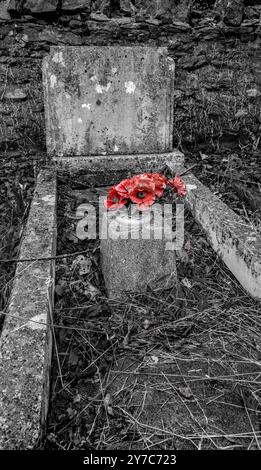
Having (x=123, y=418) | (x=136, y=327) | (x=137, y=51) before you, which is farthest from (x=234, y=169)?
(x=123, y=418)

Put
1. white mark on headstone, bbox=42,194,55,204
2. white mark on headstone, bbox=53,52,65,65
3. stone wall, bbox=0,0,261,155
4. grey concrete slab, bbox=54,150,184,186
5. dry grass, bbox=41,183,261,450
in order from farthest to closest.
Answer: stone wall, bbox=0,0,261,155 → grey concrete slab, bbox=54,150,184,186 → white mark on headstone, bbox=53,52,65,65 → white mark on headstone, bbox=42,194,55,204 → dry grass, bbox=41,183,261,450

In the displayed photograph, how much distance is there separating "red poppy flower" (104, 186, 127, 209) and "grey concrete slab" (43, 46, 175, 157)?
152 centimetres

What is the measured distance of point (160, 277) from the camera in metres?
2.28

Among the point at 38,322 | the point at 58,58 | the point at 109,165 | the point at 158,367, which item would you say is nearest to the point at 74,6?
the point at 58,58

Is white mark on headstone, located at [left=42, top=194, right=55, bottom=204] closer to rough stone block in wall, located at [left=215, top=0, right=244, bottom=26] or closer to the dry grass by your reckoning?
the dry grass

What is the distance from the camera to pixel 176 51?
5035 mm

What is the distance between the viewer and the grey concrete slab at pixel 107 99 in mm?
3414

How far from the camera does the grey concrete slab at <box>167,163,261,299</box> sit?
7.04ft

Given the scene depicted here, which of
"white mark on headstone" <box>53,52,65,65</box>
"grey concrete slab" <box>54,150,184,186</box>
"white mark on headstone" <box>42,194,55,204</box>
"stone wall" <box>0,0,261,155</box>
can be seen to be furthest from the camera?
"stone wall" <box>0,0,261,155</box>

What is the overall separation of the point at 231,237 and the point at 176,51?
3.53 metres

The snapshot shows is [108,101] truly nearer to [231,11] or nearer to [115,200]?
[115,200]

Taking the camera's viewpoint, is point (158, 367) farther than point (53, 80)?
No

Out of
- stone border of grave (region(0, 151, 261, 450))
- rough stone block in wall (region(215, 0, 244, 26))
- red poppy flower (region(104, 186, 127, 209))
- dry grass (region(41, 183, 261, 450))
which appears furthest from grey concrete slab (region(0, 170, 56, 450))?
rough stone block in wall (region(215, 0, 244, 26))
